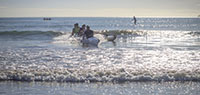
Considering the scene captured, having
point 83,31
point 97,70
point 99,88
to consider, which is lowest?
point 99,88

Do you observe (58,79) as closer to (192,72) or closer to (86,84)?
(86,84)

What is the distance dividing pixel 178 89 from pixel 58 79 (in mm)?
4103

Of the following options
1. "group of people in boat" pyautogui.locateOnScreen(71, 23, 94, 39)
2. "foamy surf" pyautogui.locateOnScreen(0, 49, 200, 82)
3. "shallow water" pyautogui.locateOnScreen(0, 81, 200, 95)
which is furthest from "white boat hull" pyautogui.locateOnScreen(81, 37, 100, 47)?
"shallow water" pyautogui.locateOnScreen(0, 81, 200, 95)

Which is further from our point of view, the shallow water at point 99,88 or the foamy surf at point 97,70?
the foamy surf at point 97,70

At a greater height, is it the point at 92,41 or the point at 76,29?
the point at 76,29

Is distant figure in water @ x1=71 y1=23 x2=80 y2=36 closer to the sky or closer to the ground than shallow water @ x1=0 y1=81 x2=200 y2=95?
closer to the sky

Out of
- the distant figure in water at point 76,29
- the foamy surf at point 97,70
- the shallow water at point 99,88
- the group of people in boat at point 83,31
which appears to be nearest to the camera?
the shallow water at point 99,88

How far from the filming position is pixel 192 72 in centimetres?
1010

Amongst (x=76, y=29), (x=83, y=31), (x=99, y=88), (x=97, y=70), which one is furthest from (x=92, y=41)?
(x=99, y=88)

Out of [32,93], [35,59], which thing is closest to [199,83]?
[32,93]

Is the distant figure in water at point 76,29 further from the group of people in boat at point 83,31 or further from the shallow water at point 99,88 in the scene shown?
the shallow water at point 99,88

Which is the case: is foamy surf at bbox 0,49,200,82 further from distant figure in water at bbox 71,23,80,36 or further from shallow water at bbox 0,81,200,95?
distant figure in water at bbox 71,23,80,36

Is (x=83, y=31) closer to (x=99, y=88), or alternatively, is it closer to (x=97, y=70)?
(x=97, y=70)

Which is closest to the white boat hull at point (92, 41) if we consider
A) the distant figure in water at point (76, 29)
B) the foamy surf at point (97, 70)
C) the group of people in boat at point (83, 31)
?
the group of people in boat at point (83, 31)
